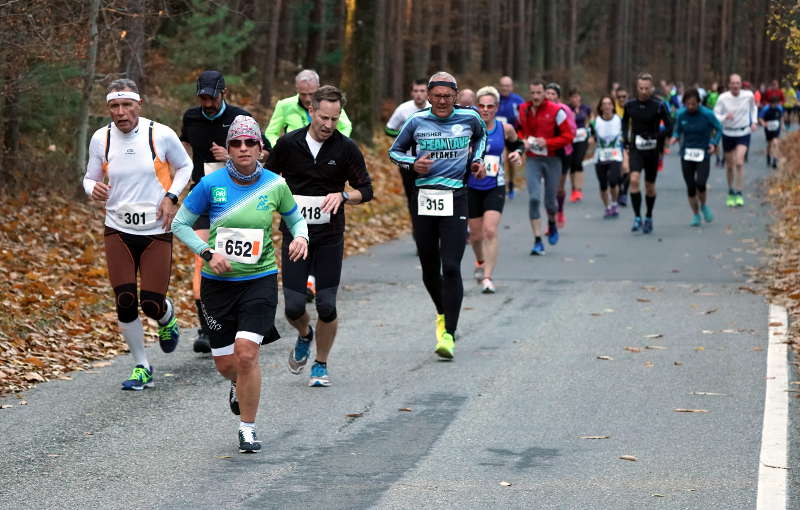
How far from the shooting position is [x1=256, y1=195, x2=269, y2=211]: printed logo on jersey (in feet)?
23.9

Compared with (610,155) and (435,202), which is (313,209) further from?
(610,155)

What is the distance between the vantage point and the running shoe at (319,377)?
29.6 feet

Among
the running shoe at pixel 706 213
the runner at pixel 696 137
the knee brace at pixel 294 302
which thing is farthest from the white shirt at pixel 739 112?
the knee brace at pixel 294 302

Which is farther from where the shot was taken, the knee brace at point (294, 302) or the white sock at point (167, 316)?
the white sock at point (167, 316)

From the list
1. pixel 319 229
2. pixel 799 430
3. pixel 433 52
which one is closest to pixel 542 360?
pixel 319 229

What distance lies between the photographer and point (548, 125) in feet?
55.7

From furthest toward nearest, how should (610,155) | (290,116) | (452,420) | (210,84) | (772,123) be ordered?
(772,123), (610,155), (290,116), (210,84), (452,420)

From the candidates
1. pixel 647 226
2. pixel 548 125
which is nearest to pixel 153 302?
pixel 548 125

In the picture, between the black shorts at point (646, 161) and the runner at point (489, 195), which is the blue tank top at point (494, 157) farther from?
the black shorts at point (646, 161)

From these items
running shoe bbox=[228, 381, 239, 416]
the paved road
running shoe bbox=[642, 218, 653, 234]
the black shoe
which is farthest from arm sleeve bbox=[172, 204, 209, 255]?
running shoe bbox=[642, 218, 653, 234]

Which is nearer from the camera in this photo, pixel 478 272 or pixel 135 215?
pixel 135 215

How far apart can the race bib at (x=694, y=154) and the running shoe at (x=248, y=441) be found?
1394cm

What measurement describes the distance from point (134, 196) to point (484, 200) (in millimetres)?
5714

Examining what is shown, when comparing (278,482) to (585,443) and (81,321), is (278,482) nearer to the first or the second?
(585,443)
